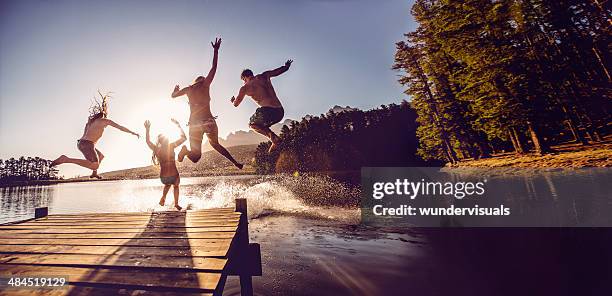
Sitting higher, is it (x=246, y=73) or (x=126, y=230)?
(x=246, y=73)

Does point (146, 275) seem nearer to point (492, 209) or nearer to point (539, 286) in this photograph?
point (539, 286)

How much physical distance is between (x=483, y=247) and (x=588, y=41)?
78.2 ft

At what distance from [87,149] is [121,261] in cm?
507

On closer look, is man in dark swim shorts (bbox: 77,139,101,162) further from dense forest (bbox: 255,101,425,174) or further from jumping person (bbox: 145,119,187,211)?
dense forest (bbox: 255,101,425,174)

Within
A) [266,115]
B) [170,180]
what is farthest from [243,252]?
[170,180]

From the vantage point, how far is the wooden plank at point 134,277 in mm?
2766

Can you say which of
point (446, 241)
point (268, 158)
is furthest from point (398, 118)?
point (446, 241)

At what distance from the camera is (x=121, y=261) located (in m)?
3.48

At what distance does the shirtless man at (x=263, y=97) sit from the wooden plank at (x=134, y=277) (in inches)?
135

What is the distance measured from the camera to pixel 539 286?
7121 millimetres

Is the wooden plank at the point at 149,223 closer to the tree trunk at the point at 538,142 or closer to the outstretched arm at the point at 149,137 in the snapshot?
the outstretched arm at the point at 149,137

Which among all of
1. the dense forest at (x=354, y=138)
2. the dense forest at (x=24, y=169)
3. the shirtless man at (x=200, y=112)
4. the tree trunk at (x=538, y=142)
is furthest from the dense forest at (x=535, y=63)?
the dense forest at (x=24, y=169)

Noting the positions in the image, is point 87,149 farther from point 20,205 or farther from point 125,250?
point 20,205

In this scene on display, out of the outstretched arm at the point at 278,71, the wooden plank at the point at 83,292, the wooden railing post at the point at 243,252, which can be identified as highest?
the outstretched arm at the point at 278,71
